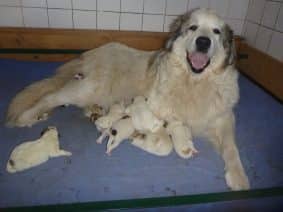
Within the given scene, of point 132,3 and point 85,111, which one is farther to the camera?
point 132,3

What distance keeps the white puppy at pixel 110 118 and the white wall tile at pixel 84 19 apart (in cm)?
136

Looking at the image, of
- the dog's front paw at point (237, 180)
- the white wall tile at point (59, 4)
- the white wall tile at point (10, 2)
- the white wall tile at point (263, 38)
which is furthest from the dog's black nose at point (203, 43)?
the white wall tile at point (10, 2)

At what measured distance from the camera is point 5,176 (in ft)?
5.02

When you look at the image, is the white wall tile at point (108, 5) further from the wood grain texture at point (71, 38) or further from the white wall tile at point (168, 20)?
the white wall tile at point (168, 20)

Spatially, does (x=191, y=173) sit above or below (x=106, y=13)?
below

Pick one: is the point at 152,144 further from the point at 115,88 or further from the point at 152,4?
the point at 152,4

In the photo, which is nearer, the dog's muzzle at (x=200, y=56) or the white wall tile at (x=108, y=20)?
the dog's muzzle at (x=200, y=56)

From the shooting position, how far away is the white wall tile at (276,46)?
2562 millimetres

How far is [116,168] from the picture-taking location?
165 cm

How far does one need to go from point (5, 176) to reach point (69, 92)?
0.80 m

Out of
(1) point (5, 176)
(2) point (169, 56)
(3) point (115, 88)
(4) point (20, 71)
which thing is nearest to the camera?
(1) point (5, 176)

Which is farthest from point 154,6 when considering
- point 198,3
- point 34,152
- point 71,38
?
point 34,152

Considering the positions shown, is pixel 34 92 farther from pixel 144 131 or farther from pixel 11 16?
pixel 11 16

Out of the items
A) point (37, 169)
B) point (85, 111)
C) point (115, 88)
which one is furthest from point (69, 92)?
point (37, 169)
